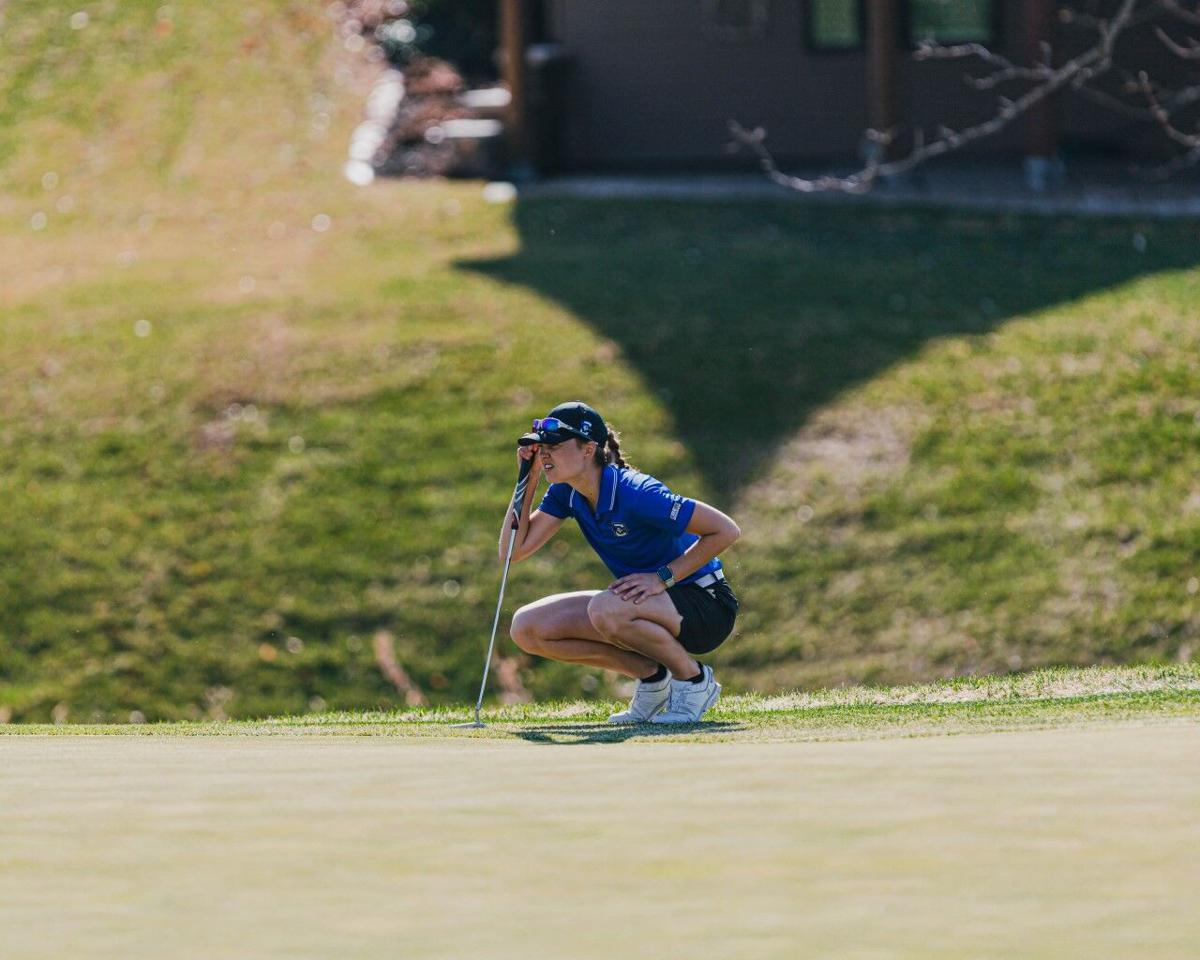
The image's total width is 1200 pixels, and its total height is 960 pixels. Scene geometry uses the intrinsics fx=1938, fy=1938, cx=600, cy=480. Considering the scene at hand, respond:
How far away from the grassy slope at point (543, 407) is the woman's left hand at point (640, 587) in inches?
193

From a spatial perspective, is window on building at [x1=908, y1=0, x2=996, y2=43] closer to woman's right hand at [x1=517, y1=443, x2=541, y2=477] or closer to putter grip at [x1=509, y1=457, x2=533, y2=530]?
putter grip at [x1=509, y1=457, x2=533, y2=530]

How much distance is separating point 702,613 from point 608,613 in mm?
406

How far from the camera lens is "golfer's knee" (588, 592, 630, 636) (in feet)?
23.6

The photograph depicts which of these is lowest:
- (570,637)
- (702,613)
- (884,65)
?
(570,637)

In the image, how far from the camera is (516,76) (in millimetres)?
21156

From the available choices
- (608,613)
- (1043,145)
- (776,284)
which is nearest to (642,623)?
(608,613)

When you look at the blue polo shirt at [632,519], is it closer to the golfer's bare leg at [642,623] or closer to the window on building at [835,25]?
the golfer's bare leg at [642,623]

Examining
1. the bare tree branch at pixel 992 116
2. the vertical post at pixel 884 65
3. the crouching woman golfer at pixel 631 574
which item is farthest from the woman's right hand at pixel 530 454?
the vertical post at pixel 884 65

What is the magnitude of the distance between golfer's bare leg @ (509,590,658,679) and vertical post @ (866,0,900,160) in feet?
43.1

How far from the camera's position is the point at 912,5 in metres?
21.9

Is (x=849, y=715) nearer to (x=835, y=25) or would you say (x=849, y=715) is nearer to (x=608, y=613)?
(x=608, y=613)

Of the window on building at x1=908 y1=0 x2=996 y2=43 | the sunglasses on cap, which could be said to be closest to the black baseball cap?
the sunglasses on cap

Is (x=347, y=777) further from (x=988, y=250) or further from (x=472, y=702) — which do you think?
(x=988, y=250)

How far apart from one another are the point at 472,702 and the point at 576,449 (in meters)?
5.22
